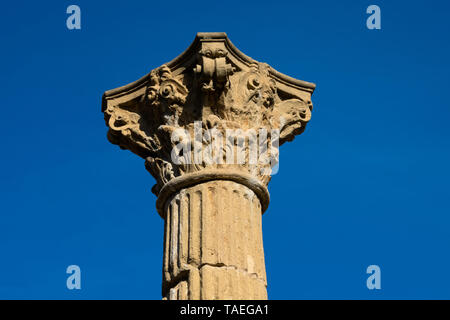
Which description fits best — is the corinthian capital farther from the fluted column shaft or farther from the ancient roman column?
the fluted column shaft

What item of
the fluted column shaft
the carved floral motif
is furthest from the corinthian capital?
the fluted column shaft

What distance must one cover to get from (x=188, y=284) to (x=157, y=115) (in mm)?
3130

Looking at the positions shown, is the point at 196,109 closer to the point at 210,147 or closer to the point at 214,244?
the point at 210,147

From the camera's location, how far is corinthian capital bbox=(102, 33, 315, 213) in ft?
41.7

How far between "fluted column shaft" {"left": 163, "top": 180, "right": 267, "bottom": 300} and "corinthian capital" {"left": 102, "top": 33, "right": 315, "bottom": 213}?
0.28 m

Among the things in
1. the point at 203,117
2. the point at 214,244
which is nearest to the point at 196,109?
the point at 203,117

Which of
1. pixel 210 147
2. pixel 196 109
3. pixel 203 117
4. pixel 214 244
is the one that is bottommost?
pixel 214 244

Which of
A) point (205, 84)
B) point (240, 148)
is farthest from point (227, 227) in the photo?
point (205, 84)

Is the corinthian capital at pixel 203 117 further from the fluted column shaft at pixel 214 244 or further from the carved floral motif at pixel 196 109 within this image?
the fluted column shaft at pixel 214 244

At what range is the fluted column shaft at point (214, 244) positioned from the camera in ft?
37.2

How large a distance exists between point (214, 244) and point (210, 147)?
5.69ft

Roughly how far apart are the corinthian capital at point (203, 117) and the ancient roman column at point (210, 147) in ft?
0.05

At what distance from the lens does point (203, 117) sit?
1288 centimetres
